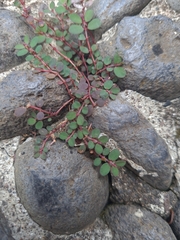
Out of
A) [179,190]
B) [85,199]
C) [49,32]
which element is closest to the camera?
[85,199]

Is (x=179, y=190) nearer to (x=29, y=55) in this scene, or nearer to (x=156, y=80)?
(x=156, y=80)

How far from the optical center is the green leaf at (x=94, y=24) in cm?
131

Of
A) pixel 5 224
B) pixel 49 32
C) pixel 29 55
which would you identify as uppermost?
pixel 49 32

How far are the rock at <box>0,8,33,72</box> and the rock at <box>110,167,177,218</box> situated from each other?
715 millimetres

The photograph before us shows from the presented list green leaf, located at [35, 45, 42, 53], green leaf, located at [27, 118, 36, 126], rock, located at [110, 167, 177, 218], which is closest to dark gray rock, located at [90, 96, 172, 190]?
rock, located at [110, 167, 177, 218]

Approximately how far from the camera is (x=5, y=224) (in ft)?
4.01

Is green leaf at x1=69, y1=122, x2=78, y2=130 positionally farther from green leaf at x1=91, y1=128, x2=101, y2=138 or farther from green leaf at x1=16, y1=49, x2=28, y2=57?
green leaf at x1=16, y1=49, x2=28, y2=57

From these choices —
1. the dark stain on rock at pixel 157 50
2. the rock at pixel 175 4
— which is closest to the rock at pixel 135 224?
the dark stain on rock at pixel 157 50

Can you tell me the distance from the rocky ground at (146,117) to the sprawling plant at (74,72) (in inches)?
4.6

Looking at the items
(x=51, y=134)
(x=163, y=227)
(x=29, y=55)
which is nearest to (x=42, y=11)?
(x=29, y=55)

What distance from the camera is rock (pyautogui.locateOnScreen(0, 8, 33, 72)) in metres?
1.34

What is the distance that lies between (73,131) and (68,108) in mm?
→ 150

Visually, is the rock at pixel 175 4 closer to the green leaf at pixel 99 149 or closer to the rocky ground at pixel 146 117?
the rocky ground at pixel 146 117

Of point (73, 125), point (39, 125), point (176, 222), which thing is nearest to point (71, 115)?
point (73, 125)
